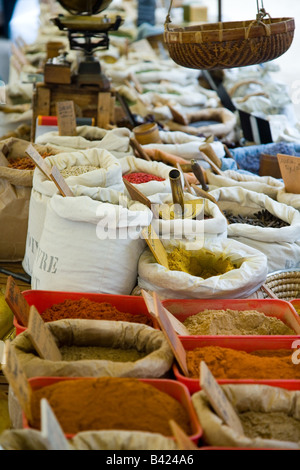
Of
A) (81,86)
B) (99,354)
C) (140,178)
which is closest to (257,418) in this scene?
(99,354)

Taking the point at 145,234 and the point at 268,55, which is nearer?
the point at 145,234

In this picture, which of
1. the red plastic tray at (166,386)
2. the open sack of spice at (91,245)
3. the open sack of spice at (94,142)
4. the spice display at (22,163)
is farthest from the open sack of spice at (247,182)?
the red plastic tray at (166,386)

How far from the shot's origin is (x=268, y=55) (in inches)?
74.3

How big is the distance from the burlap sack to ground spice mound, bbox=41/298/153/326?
0.33 ft

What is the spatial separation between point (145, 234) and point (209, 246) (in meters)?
0.23

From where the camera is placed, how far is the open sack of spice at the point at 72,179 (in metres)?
1.87

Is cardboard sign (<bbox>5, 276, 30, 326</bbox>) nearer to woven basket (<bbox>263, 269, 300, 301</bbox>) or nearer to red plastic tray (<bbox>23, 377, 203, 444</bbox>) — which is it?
red plastic tray (<bbox>23, 377, 203, 444</bbox>)

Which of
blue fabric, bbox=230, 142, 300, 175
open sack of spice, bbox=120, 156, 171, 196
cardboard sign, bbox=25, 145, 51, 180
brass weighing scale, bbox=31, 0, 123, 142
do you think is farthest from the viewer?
brass weighing scale, bbox=31, 0, 123, 142

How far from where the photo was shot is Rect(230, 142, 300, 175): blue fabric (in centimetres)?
310

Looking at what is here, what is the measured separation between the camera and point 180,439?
0.91 meters

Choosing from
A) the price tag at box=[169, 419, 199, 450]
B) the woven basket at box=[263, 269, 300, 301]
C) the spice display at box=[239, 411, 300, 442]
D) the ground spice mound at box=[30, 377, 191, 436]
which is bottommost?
the woven basket at box=[263, 269, 300, 301]

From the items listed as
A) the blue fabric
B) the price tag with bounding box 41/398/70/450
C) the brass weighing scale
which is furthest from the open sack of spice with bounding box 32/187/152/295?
the brass weighing scale

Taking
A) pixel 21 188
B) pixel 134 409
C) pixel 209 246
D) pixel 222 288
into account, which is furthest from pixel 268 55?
pixel 134 409

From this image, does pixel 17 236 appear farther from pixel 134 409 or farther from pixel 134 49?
pixel 134 49
